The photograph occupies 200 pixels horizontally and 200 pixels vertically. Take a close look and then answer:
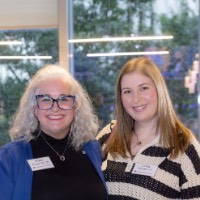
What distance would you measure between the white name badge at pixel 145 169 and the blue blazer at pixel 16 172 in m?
0.58

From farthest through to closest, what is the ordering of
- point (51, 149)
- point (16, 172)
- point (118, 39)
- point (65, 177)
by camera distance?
point (118, 39), point (51, 149), point (65, 177), point (16, 172)

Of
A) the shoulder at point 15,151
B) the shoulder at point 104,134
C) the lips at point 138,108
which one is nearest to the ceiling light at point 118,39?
the shoulder at point 104,134

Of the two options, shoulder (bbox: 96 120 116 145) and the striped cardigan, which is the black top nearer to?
the striped cardigan

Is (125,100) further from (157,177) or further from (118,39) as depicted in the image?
(118,39)

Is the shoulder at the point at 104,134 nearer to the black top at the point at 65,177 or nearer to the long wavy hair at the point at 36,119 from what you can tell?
the long wavy hair at the point at 36,119

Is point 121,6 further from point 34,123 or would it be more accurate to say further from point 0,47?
point 34,123

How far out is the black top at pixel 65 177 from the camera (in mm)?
1885

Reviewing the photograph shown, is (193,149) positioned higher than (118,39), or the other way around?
(118,39)

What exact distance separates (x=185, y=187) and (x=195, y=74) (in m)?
2.54

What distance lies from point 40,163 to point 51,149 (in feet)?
0.47

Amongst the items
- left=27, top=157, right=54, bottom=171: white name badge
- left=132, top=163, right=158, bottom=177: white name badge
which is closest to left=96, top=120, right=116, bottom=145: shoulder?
left=132, top=163, right=158, bottom=177: white name badge

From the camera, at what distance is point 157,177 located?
78.7 inches

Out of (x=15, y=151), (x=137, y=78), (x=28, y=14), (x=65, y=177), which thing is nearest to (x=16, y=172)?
(x=15, y=151)

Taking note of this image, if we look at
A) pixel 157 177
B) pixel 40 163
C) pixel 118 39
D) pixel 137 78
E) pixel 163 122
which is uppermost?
pixel 118 39
